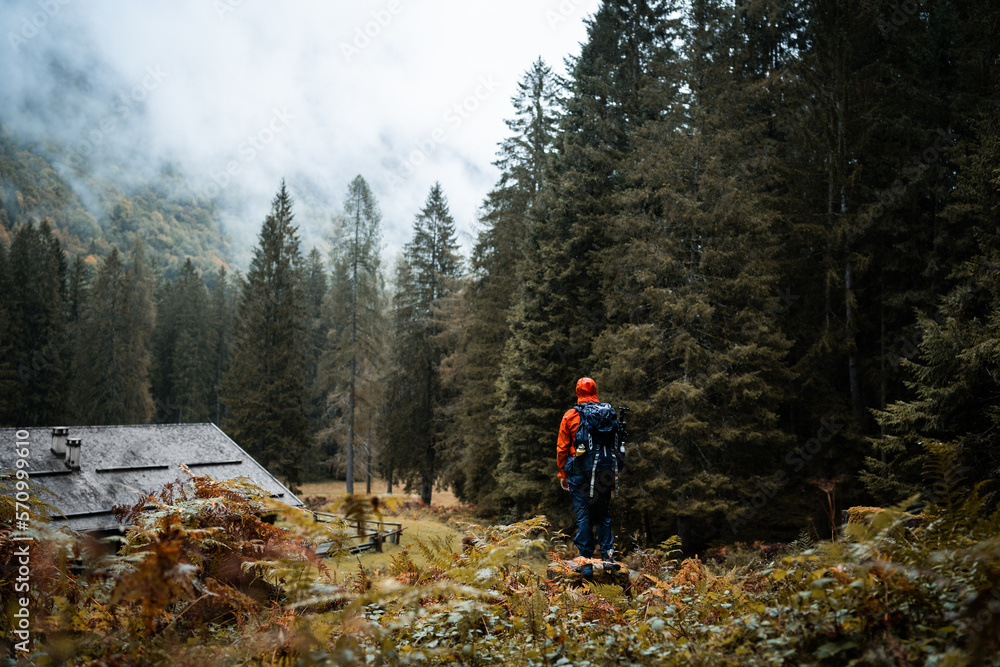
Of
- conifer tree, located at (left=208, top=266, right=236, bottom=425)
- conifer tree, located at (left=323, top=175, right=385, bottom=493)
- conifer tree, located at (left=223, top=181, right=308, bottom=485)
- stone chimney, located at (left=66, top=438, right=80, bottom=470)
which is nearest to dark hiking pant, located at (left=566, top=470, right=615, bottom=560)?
stone chimney, located at (left=66, top=438, right=80, bottom=470)

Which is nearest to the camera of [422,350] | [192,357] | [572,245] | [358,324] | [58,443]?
[58,443]

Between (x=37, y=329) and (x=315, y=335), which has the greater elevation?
(x=315, y=335)

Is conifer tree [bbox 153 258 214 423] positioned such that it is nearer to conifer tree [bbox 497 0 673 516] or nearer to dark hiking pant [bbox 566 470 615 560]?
conifer tree [bbox 497 0 673 516]

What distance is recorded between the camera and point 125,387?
3769 cm

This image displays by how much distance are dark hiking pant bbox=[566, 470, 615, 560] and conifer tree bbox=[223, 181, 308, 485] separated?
25.3 meters

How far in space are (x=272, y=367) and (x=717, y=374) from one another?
24324mm

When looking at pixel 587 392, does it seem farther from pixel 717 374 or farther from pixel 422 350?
pixel 422 350

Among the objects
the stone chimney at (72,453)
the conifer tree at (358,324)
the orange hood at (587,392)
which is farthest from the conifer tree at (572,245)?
the conifer tree at (358,324)

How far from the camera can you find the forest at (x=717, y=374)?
2623mm

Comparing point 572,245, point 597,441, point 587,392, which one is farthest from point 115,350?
point 597,441

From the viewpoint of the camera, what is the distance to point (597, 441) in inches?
245

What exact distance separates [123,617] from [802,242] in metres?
17.4

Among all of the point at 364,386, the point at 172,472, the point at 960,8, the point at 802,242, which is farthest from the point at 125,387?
the point at 960,8

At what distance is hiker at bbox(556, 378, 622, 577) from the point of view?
6.09 meters
